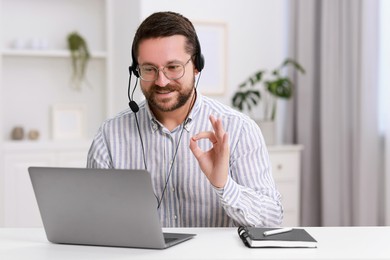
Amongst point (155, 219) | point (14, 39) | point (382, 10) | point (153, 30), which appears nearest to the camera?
point (155, 219)

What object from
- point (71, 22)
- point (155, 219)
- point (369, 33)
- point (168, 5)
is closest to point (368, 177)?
point (369, 33)

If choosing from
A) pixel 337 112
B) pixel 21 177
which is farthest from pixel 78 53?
pixel 337 112

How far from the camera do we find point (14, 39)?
4543mm

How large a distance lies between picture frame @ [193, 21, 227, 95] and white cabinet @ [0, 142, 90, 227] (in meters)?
1.05

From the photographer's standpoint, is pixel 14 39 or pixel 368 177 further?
pixel 14 39

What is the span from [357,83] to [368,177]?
0.58 m

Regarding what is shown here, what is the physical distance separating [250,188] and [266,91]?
266cm

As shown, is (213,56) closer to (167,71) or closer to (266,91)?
(266,91)

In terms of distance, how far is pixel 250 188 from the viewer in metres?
2.24

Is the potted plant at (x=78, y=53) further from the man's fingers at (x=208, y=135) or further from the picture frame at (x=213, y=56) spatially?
the man's fingers at (x=208, y=135)

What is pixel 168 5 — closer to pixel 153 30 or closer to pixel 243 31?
pixel 243 31

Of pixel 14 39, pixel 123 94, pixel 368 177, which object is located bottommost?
pixel 368 177

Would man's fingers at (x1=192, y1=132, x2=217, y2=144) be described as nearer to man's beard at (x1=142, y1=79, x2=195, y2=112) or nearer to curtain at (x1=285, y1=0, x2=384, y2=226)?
man's beard at (x1=142, y1=79, x2=195, y2=112)

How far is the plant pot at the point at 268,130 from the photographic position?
15.0 ft
